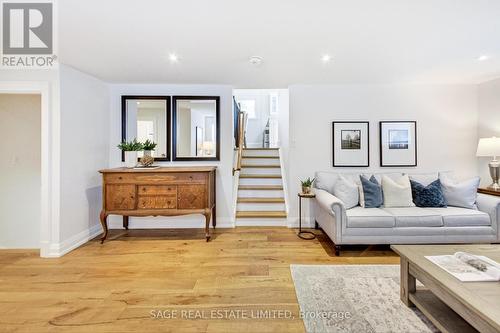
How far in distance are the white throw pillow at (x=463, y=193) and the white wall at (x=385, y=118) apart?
70cm

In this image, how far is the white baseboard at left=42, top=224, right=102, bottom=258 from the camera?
9.55ft

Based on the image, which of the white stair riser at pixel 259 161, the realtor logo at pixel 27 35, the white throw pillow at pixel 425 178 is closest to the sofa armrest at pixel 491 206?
the white throw pillow at pixel 425 178

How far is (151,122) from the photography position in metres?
3.97

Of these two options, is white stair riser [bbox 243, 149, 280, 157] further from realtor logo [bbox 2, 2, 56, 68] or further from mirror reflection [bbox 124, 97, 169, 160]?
realtor logo [bbox 2, 2, 56, 68]

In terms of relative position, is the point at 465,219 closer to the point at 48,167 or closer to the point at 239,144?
the point at 239,144

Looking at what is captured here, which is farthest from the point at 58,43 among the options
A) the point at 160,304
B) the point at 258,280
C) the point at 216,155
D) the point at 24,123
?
the point at 258,280

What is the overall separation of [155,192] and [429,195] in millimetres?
3679

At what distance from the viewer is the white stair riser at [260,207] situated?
4.19 metres

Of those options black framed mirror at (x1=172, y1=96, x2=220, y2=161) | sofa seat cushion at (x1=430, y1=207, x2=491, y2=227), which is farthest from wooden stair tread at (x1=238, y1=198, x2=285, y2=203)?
sofa seat cushion at (x1=430, y1=207, x2=491, y2=227)

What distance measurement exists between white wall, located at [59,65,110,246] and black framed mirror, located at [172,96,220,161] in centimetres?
109

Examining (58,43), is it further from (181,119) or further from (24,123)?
(181,119)

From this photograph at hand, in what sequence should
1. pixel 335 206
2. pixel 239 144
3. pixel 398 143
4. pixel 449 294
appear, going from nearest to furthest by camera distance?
pixel 449 294 < pixel 335 206 < pixel 398 143 < pixel 239 144

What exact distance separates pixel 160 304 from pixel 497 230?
12.5ft

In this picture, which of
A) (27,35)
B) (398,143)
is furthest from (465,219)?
(27,35)
